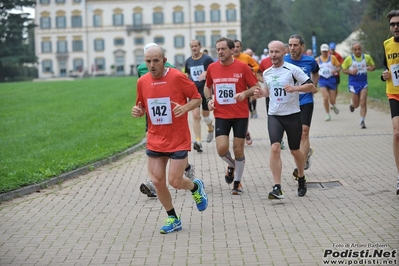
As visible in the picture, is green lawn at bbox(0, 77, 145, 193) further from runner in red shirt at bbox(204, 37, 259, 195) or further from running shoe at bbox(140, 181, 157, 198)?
runner in red shirt at bbox(204, 37, 259, 195)

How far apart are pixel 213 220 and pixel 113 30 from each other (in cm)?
11618

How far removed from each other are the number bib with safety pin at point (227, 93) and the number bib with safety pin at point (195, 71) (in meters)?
4.51

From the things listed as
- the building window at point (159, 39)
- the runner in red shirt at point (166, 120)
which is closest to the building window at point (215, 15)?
the building window at point (159, 39)

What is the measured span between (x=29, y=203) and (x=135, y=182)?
2.21 metres

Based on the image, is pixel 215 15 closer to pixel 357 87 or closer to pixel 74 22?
pixel 74 22

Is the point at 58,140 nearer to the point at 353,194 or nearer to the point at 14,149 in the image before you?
the point at 14,149

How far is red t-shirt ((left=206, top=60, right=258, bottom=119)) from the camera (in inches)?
421

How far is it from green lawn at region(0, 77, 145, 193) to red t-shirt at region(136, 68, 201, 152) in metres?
3.42

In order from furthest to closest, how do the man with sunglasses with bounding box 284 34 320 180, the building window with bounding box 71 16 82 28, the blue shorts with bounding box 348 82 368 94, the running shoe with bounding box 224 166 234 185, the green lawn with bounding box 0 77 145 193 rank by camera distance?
the building window with bounding box 71 16 82 28 < the blue shorts with bounding box 348 82 368 94 < the green lawn with bounding box 0 77 145 193 < the running shoe with bounding box 224 166 234 185 < the man with sunglasses with bounding box 284 34 320 180

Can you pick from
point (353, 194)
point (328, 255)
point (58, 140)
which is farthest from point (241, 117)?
point (58, 140)

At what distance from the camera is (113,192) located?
1116 cm

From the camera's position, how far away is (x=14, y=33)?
287ft

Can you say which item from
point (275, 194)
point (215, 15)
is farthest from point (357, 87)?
point (215, 15)

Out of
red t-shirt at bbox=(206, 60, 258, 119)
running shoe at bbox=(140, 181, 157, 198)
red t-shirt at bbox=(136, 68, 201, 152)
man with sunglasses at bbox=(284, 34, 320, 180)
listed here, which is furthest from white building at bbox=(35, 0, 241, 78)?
red t-shirt at bbox=(136, 68, 201, 152)
